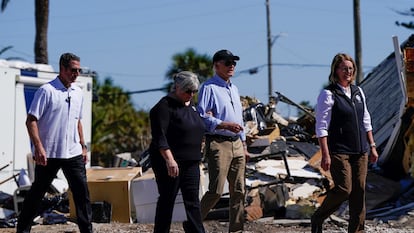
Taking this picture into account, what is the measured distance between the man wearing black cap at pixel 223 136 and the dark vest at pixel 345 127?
991 millimetres

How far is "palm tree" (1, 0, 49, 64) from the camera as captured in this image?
79.5 ft

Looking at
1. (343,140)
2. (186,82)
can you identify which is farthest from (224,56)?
(343,140)

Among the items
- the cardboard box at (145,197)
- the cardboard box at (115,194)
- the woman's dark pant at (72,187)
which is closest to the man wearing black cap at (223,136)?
the woman's dark pant at (72,187)

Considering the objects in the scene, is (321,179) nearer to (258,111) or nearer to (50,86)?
(258,111)

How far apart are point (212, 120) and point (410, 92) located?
138 inches

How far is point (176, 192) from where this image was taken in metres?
7.66

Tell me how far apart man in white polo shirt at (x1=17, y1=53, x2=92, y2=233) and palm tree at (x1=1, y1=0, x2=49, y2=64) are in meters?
16.4

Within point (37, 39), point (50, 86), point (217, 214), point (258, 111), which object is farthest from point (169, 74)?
point (50, 86)

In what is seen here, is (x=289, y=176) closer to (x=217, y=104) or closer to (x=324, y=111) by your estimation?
(x=217, y=104)

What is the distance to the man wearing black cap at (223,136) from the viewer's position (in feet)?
28.6

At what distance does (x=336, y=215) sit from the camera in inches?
430

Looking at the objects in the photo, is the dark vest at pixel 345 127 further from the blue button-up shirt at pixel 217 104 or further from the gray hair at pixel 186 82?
the gray hair at pixel 186 82

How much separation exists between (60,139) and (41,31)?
16.8m

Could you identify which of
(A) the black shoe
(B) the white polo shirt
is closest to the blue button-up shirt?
(A) the black shoe
